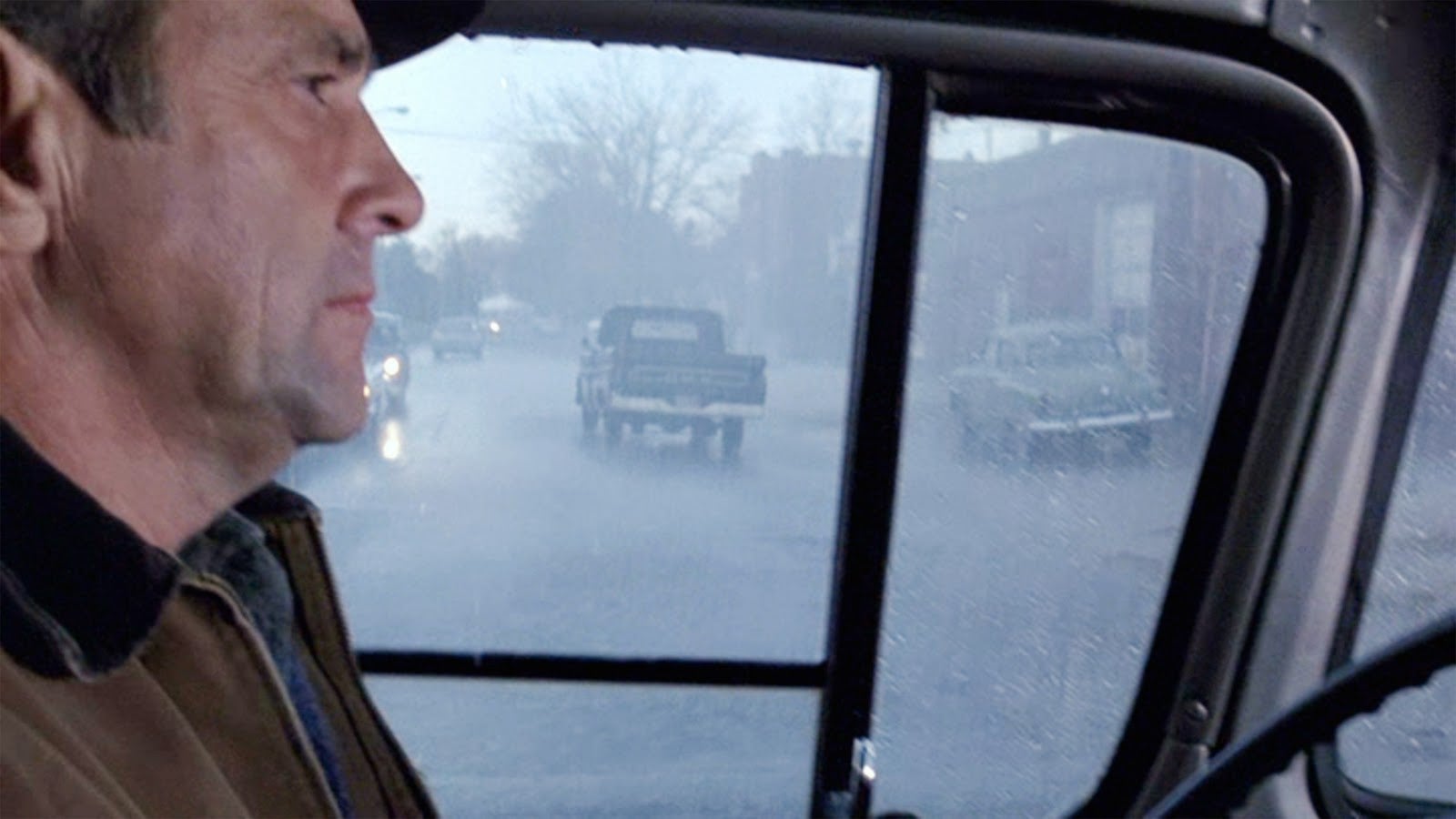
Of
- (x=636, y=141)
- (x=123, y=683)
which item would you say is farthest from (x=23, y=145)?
(x=636, y=141)

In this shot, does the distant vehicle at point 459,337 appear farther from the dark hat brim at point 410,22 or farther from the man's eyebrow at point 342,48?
the man's eyebrow at point 342,48

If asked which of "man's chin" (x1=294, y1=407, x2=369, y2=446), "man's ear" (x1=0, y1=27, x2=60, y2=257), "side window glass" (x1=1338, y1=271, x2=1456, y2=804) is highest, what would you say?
"man's ear" (x1=0, y1=27, x2=60, y2=257)

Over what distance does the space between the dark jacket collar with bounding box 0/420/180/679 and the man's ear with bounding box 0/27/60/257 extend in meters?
0.24

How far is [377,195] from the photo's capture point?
6.73 ft

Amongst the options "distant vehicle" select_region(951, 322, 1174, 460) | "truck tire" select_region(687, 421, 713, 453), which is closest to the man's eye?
"truck tire" select_region(687, 421, 713, 453)

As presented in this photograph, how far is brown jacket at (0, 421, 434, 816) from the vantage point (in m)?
1.44

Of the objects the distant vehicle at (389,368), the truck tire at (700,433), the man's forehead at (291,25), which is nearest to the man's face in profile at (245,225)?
the man's forehead at (291,25)

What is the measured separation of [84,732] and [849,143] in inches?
57.1

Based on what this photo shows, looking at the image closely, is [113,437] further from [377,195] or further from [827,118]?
[827,118]

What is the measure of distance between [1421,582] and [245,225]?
1.74m

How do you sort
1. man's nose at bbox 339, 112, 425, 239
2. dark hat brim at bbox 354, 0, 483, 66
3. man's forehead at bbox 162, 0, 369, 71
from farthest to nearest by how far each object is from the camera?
dark hat brim at bbox 354, 0, 483, 66, man's nose at bbox 339, 112, 425, 239, man's forehead at bbox 162, 0, 369, 71

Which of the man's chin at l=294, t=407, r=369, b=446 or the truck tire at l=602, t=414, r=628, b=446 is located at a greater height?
the man's chin at l=294, t=407, r=369, b=446

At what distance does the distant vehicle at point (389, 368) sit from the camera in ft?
8.83

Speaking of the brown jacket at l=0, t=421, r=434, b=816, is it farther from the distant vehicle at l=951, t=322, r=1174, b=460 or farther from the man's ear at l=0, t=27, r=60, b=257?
the distant vehicle at l=951, t=322, r=1174, b=460
